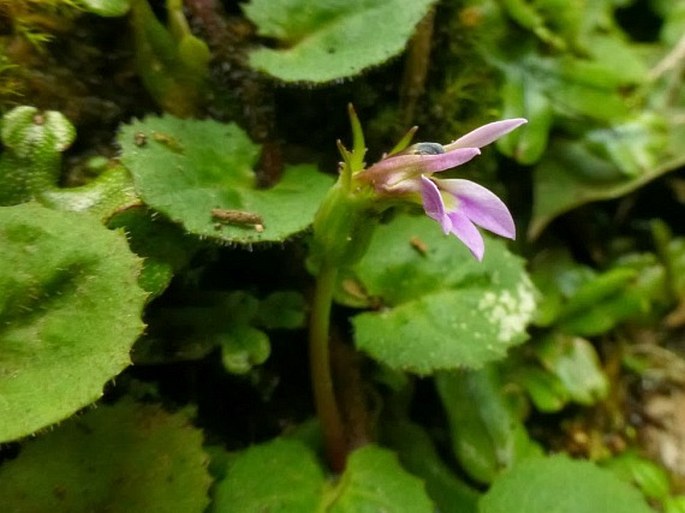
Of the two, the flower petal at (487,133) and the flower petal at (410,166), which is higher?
the flower petal at (487,133)

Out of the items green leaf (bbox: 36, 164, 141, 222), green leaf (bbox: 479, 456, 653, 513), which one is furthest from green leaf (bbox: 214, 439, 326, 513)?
green leaf (bbox: 36, 164, 141, 222)

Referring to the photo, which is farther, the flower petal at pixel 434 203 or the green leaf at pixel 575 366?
the green leaf at pixel 575 366

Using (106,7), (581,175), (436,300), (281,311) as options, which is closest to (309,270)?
(281,311)

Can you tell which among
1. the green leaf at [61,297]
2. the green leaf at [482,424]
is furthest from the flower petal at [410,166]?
the green leaf at [482,424]

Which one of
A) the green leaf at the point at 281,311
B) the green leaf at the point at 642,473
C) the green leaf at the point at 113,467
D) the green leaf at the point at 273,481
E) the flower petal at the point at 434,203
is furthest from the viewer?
the green leaf at the point at 642,473

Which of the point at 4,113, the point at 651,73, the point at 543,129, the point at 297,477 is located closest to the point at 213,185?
the point at 4,113

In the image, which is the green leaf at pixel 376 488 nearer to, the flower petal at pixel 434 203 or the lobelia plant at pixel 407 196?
the lobelia plant at pixel 407 196

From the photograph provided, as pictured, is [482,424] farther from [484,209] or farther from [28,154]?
[28,154]

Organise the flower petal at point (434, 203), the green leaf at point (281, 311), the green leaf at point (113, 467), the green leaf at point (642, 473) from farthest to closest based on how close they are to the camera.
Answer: the green leaf at point (642, 473), the green leaf at point (281, 311), the green leaf at point (113, 467), the flower petal at point (434, 203)

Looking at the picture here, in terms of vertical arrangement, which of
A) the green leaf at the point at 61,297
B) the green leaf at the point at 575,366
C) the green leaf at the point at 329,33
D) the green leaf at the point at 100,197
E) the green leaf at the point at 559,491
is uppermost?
the green leaf at the point at 329,33
